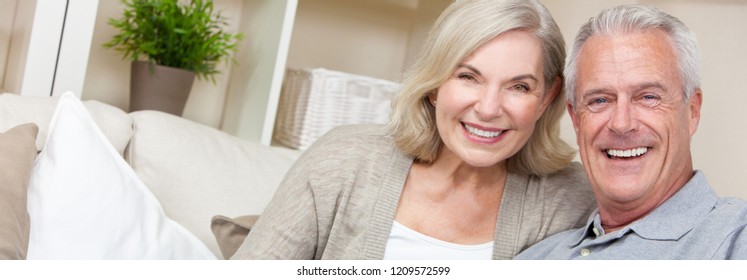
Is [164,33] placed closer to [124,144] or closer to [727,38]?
[124,144]

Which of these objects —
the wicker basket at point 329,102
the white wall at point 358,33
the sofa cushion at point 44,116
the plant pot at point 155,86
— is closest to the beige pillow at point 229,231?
the sofa cushion at point 44,116

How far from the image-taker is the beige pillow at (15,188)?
1.16 metres

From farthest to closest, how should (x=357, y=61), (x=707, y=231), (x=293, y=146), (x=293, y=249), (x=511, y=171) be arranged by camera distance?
(x=357, y=61) → (x=293, y=146) → (x=511, y=171) → (x=293, y=249) → (x=707, y=231)

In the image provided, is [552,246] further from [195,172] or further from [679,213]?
[195,172]

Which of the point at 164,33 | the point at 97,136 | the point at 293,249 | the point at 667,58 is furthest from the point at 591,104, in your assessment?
the point at 164,33

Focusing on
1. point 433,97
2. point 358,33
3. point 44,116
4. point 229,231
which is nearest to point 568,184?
point 433,97

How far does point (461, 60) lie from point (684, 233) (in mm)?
444

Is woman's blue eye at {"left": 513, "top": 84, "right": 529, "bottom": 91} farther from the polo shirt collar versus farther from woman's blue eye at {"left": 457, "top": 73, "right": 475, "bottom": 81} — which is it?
the polo shirt collar

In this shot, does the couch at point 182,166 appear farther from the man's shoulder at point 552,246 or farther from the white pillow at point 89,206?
the man's shoulder at point 552,246

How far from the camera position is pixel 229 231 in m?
1.48

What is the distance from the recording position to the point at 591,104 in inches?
48.0

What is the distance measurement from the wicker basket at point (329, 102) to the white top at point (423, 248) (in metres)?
0.87

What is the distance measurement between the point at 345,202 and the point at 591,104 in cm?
45

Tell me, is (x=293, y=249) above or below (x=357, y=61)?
below
